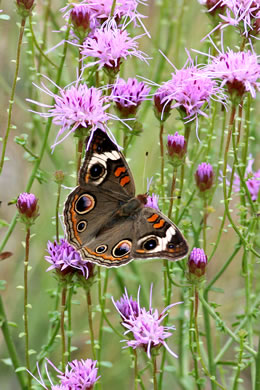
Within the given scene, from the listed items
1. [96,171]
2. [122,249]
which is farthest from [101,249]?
[96,171]

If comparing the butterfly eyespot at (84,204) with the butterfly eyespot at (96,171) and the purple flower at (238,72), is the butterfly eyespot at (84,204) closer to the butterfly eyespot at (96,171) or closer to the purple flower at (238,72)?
the butterfly eyespot at (96,171)

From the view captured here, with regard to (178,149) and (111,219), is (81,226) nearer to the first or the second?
(111,219)

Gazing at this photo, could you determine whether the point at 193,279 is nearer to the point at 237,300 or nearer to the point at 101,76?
the point at 101,76

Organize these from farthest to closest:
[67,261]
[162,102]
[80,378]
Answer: [162,102]
[67,261]
[80,378]

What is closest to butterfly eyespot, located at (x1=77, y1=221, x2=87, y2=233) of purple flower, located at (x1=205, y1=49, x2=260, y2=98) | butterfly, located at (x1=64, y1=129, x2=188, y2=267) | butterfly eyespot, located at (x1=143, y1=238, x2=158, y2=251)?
butterfly, located at (x1=64, y1=129, x2=188, y2=267)

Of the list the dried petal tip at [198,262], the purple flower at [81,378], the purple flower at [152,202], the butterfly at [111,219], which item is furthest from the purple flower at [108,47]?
the purple flower at [81,378]

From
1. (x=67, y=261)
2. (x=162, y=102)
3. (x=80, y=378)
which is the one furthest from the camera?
(x=162, y=102)
